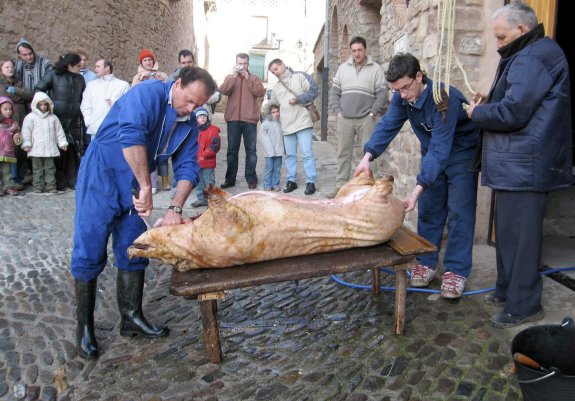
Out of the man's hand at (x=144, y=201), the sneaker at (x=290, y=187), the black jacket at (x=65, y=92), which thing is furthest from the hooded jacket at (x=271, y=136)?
the man's hand at (x=144, y=201)

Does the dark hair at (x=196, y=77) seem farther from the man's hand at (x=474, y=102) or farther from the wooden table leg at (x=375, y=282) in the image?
the wooden table leg at (x=375, y=282)

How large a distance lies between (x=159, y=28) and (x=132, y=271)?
1371cm

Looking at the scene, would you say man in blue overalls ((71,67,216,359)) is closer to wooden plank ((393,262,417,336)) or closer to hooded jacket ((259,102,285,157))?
wooden plank ((393,262,417,336))

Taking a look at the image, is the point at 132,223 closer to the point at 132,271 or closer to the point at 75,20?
the point at 132,271

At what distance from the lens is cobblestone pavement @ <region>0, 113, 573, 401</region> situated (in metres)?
2.76

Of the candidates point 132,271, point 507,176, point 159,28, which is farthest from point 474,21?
point 159,28

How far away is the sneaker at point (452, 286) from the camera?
373 centimetres

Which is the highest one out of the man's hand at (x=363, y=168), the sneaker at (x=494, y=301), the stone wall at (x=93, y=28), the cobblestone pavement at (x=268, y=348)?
the stone wall at (x=93, y=28)

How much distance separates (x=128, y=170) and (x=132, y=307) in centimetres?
95

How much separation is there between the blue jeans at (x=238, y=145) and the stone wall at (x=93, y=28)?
3.78 m

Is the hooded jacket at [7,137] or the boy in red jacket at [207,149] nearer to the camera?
the boy in red jacket at [207,149]

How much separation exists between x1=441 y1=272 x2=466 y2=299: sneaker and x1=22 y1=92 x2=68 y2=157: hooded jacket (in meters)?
5.79

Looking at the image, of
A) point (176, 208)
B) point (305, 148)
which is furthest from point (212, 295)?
point (305, 148)

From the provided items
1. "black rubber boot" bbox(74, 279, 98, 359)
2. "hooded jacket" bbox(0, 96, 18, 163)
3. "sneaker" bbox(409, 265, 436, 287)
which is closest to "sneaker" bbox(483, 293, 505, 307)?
"sneaker" bbox(409, 265, 436, 287)
